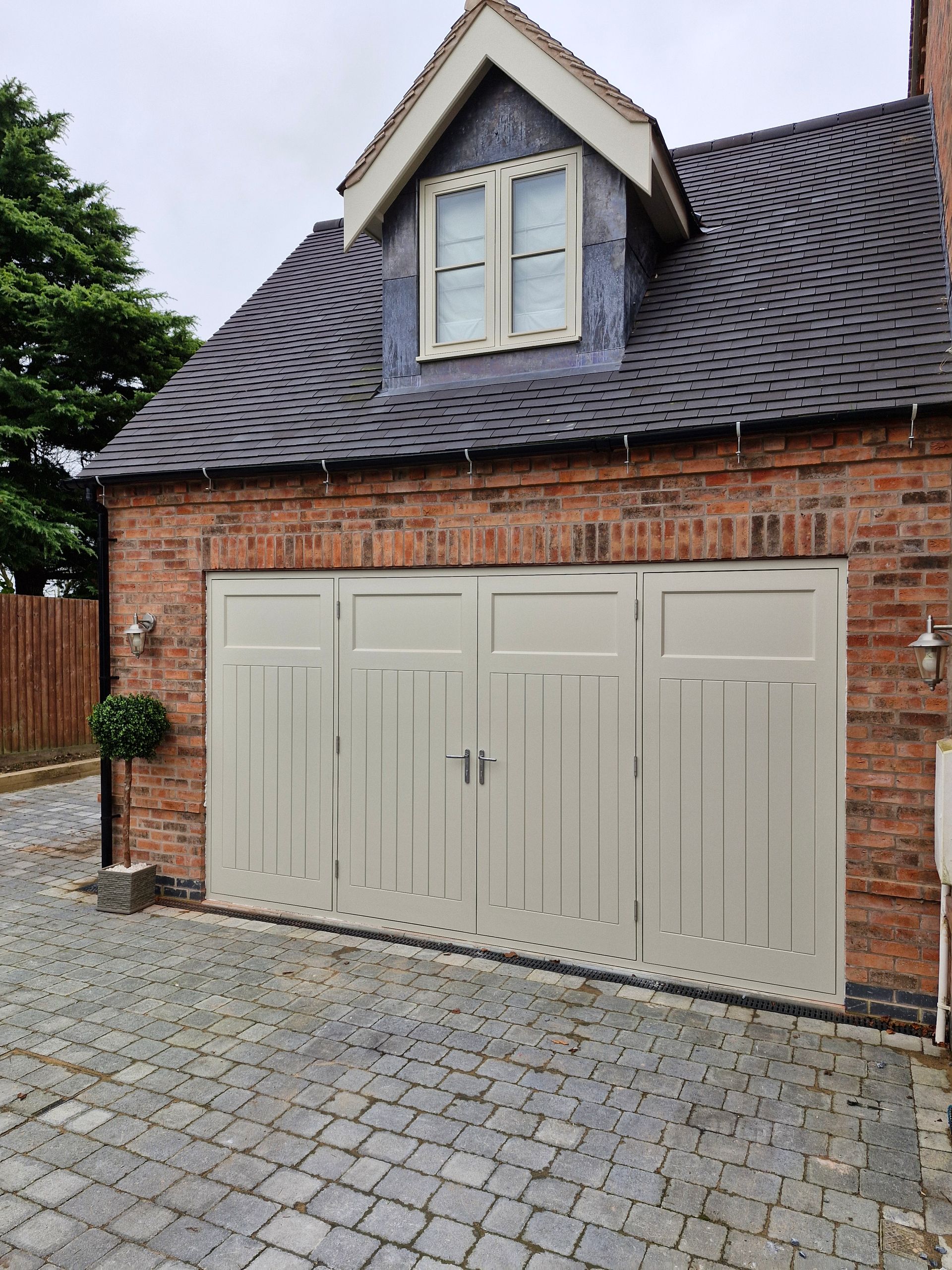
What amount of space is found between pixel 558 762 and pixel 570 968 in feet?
4.03

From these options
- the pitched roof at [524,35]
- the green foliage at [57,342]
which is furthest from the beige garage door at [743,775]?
the green foliage at [57,342]

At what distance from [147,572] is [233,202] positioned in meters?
38.6

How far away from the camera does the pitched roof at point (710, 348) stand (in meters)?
4.55

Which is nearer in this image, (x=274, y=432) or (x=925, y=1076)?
(x=925, y=1076)

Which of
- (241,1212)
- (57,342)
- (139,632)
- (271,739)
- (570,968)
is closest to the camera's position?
(241,1212)

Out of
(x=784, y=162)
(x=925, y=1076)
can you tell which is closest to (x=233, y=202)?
(x=784, y=162)

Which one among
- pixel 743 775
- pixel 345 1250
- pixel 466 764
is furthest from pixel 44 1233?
pixel 743 775

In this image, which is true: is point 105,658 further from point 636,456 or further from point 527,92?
point 527,92

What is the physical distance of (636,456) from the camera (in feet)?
15.6

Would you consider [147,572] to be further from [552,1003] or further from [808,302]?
[808,302]

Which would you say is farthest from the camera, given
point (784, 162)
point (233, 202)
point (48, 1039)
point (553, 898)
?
point (233, 202)

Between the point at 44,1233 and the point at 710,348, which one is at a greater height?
the point at 710,348

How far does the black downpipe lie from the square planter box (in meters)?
0.33

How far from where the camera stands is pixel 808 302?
16.6ft
